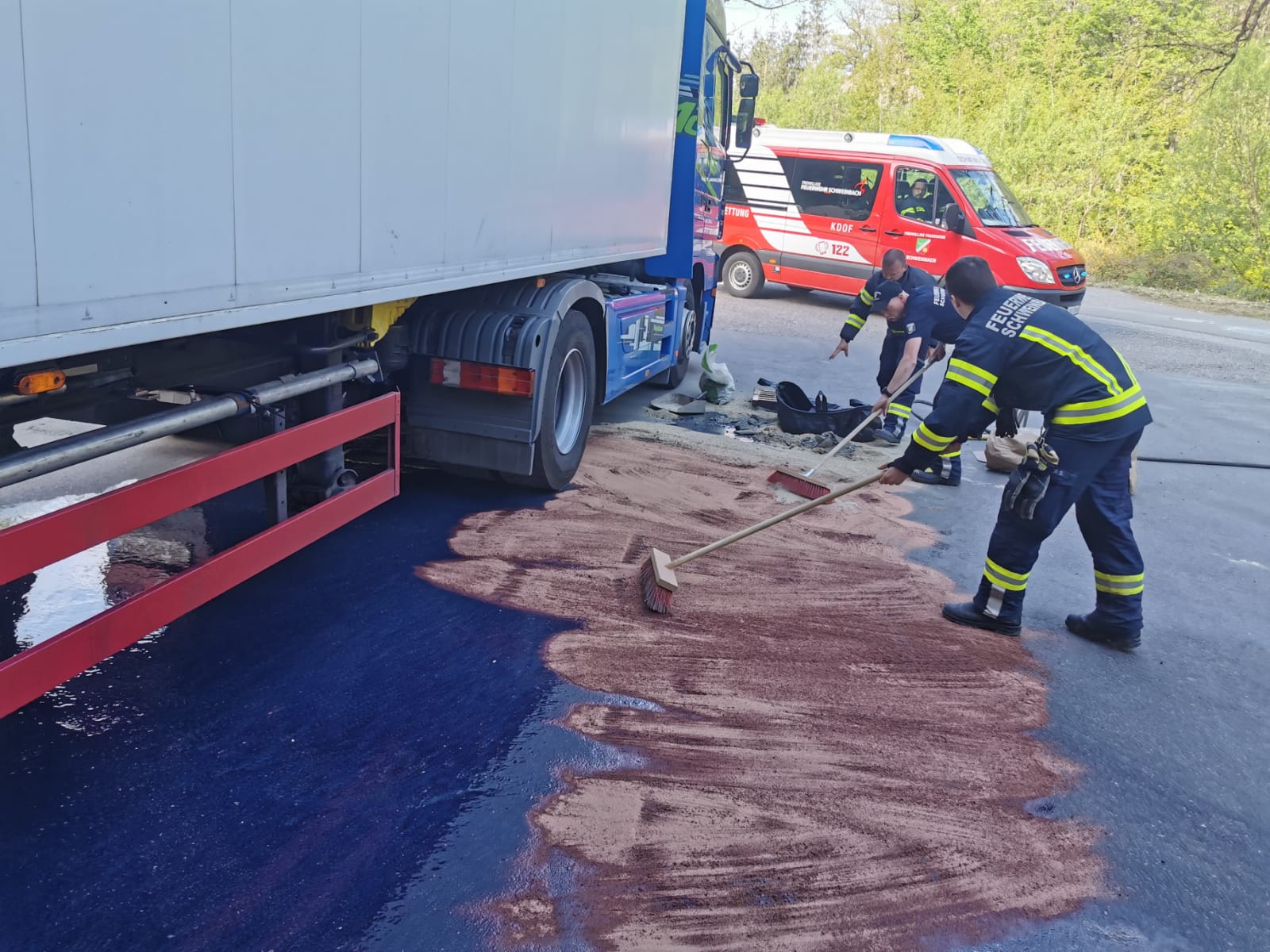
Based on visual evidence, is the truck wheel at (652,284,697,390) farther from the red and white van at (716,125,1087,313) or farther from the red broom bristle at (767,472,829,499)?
the red and white van at (716,125,1087,313)

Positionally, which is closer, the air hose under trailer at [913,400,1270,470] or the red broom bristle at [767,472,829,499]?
the red broom bristle at [767,472,829,499]

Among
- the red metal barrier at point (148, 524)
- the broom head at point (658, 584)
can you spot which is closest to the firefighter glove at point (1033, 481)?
the broom head at point (658, 584)

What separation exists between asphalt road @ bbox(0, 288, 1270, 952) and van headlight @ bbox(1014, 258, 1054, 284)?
859 cm

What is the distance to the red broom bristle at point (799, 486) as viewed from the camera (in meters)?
6.05

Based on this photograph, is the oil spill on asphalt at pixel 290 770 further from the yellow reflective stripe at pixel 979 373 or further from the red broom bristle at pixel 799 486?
the red broom bristle at pixel 799 486

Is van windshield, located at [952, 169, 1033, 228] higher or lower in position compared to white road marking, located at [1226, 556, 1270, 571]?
higher

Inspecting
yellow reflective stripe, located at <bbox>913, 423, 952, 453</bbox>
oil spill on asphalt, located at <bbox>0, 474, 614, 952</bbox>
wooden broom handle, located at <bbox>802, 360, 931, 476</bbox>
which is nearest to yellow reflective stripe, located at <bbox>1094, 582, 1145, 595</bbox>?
yellow reflective stripe, located at <bbox>913, 423, 952, 453</bbox>

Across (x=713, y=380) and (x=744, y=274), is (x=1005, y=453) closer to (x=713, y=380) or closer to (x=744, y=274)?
(x=713, y=380)

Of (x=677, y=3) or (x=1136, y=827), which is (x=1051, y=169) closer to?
(x=677, y=3)

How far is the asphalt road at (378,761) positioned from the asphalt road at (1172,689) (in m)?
0.01

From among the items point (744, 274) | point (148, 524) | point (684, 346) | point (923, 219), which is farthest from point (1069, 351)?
point (744, 274)

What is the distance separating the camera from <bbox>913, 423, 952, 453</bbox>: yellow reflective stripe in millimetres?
4414

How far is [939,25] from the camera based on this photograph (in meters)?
30.5

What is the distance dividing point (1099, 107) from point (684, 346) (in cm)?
2007
